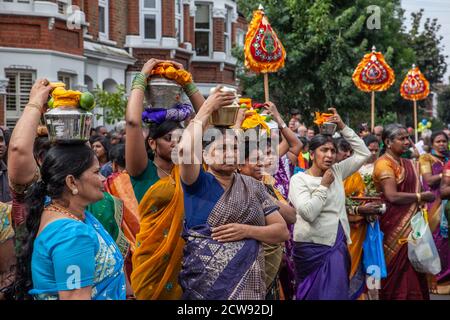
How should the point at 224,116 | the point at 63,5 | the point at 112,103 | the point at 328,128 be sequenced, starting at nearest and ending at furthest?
the point at 224,116, the point at 328,128, the point at 112,103, the point at 63,5

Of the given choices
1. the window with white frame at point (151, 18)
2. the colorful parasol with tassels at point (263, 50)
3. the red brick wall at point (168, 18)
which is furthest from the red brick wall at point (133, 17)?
the colorful parasol with tassels at point (263, 50)

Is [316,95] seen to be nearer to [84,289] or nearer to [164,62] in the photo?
[164,62]

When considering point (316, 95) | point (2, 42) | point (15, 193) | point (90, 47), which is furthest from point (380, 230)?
point (316, 95)

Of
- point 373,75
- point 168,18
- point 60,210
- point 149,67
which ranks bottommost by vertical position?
point 60,210

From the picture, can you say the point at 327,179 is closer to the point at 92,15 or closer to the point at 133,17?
the point at 92,15

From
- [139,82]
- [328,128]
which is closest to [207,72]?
[328,128]

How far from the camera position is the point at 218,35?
2888 centimetres

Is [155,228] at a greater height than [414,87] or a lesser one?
lesser

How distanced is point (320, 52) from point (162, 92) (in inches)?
758

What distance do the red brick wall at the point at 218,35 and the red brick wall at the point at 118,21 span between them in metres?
6.12

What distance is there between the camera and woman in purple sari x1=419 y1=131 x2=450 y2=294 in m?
9.81

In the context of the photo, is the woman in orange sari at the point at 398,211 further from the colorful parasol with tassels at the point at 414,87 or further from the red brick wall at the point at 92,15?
the red brick wall at the point at 92,15

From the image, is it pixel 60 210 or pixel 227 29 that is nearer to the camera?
pixel 60 210

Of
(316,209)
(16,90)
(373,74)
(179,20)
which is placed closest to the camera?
(316,209)
